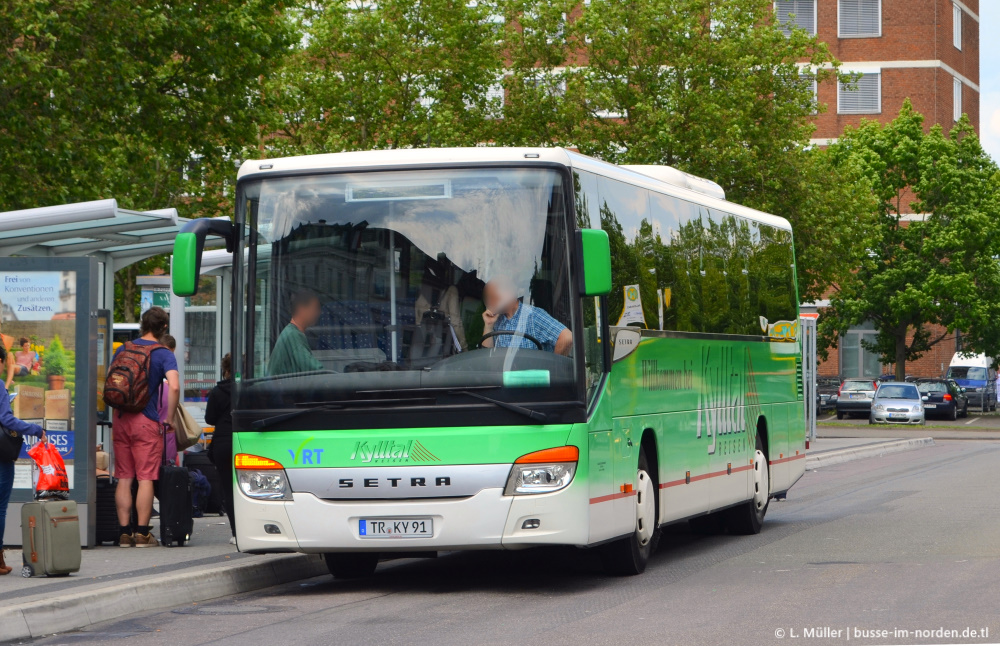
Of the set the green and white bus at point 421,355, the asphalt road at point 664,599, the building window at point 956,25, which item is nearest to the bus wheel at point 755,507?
the asphalt road at point 664,599

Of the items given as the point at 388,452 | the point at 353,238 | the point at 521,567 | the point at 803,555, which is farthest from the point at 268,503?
the point at 803,555

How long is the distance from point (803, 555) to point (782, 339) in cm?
445

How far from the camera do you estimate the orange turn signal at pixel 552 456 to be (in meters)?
10.0

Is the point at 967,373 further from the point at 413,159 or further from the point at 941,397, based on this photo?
the point at 413,159

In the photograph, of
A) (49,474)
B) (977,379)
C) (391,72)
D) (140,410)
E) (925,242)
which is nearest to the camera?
(49,474)

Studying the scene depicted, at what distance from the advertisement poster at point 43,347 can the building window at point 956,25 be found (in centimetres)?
6406

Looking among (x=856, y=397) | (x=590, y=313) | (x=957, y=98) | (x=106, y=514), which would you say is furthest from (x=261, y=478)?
(x=957, y=98)

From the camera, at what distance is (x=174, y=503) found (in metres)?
12.9

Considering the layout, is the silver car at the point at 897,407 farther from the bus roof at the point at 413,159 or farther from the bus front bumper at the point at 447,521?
the bus front bumper at the point at 447,521

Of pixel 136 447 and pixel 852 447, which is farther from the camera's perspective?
pixel 852 447

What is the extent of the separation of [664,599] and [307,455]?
8.37ft

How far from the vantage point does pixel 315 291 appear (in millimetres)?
10312

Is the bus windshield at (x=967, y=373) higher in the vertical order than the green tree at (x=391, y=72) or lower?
lower

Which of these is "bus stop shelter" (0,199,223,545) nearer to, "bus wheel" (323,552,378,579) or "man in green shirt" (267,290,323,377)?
"bus wheel" (323,552,378,579)
